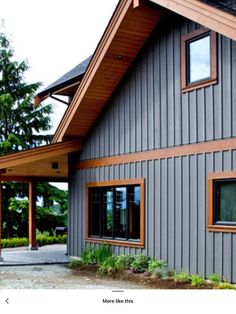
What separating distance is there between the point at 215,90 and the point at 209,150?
2.52 feet

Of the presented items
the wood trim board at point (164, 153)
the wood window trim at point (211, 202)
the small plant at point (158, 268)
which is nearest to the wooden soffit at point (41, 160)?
the wood trim board at point (164, 153)

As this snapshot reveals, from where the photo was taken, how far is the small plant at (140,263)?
7.21 m

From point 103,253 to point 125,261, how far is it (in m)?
0.78

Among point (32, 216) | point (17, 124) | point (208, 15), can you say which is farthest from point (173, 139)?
point (17, 124)

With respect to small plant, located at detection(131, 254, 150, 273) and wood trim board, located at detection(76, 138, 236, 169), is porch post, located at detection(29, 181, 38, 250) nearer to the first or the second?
wood trim board, located at detection(76, 138, 236, 169)

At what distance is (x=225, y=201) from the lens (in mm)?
6109

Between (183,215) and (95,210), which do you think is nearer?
(183,215)

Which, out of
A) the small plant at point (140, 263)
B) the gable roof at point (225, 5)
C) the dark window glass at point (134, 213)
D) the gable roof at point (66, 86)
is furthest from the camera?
the gable roof at point (66, 86)

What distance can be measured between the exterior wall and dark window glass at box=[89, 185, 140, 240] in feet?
0.82

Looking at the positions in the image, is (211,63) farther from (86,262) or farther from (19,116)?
(19,116)

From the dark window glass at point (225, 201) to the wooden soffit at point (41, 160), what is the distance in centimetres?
372

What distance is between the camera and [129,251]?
7.99 metres

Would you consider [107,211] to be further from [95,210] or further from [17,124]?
[17,124]

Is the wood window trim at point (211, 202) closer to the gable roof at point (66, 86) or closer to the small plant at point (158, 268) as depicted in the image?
the small plant at point (158, 268)
